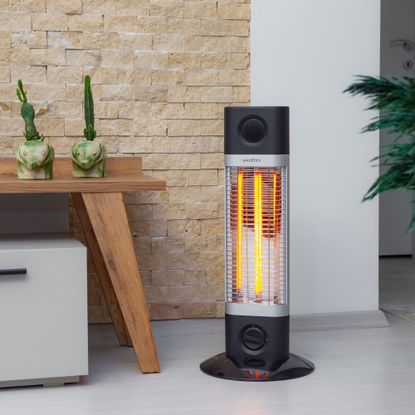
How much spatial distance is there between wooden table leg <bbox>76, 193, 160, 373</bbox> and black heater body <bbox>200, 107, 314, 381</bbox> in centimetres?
19

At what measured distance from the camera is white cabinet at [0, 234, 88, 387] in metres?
1.88

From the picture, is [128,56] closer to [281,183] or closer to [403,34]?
[281,183]

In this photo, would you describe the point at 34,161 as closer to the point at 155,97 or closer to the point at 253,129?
the point at 253,129

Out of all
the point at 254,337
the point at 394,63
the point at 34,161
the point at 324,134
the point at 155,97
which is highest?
the point at 394,63

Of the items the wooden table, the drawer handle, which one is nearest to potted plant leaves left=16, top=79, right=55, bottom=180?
the wooden table

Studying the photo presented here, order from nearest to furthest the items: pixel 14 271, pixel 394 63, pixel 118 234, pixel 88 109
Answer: pixel 14 271
pixel 118 234
pixel 88 109
pixel 394 63

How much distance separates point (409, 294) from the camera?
128 inches

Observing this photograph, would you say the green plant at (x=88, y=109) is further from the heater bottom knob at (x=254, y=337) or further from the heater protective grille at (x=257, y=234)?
the heater bottom knob at (x=254, y=337)

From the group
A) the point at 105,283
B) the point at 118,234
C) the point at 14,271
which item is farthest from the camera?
the point at 105,283

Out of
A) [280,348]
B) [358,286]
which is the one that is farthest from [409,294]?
[280,348]

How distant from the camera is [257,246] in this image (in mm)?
2014

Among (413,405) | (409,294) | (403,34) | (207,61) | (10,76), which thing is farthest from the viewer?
(403,34)

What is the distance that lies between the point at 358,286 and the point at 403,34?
7.02 ft

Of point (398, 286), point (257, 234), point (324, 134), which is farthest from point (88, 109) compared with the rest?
point (398, 286)
